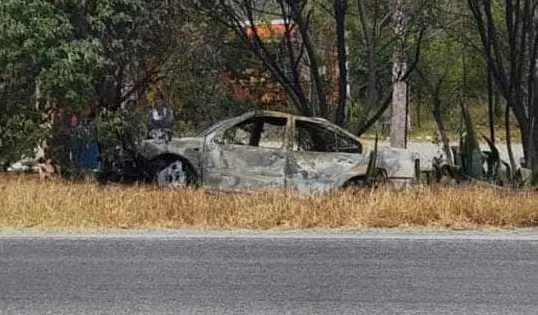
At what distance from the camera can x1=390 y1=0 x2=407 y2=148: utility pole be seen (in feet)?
58.6

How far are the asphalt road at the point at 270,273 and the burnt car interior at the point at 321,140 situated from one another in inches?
155

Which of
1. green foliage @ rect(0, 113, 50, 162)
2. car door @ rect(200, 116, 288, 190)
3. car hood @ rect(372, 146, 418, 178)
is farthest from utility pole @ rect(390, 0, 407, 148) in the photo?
green foliage @ rect(0, 113, 50, 162)

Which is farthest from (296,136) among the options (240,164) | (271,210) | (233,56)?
(233,56)

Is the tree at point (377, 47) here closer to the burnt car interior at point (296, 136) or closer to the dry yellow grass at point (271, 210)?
the burnt car interior at point (296, 136)

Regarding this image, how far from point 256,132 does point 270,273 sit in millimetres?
6376

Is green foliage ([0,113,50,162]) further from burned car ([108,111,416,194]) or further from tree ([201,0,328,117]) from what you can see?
tree ([201,0,328,117])

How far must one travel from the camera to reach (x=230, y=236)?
1118 cm

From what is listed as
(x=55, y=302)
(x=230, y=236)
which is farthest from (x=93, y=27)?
(x=55, y=302)

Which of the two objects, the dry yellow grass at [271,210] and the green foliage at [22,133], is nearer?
the dry yellow grass at [271,210]

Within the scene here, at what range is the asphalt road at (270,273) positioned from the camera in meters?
7.54

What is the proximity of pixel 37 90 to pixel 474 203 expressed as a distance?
6.98 meters

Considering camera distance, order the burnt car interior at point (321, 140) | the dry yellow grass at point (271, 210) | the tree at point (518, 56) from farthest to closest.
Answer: the tree at point (518, 56)
the burnt car interior at point (321, 140)
the dry yellow grass at point (271, 210)

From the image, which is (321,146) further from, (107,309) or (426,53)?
(107,309)

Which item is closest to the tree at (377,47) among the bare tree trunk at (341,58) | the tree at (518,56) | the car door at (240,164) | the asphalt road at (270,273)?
the bare tree trunk at (341,58)
